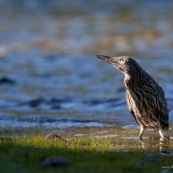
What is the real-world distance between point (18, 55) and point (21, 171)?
24324 mm

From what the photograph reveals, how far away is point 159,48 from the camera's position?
31844 millimetres

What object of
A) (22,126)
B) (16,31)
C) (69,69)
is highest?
(16,31)

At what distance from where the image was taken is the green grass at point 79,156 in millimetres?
9148

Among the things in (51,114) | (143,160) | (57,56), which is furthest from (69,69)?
(143,160)

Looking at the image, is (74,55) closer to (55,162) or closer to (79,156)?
(79,156)

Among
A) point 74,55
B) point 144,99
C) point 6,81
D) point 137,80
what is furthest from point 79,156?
point 74,55

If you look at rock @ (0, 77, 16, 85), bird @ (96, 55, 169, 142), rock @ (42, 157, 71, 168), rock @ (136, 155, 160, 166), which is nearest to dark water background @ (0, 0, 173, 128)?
rock @ (0, 77, 16, 85)

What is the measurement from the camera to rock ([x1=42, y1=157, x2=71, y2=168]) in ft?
30.4

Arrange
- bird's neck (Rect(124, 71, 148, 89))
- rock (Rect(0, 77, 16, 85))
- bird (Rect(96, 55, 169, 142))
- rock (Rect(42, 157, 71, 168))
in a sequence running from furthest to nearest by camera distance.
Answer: rock (Rect(0, 77, 16, 85)), bird's neck (Rect(124, 71, 148, 89)), bird (Rect(96, 55, 169, 142)), rock (Rect(42, 157, 71, 168))

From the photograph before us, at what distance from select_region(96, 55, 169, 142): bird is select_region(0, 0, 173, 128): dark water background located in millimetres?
2740

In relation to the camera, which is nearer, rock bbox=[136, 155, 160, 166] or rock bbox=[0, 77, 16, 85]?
rock bbox=[136, 155, 160, 166]

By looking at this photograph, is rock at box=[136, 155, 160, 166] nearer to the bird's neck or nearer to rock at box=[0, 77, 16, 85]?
the bird's neck

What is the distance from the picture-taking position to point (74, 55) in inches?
1238

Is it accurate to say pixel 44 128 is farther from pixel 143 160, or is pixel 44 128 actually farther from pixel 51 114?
pixel 143 160
